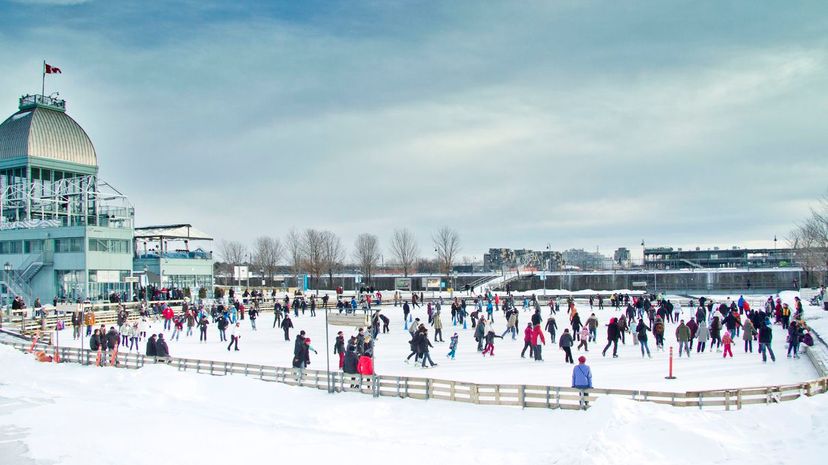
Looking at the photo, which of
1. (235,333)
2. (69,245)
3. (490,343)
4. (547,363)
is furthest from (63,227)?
(547,363)

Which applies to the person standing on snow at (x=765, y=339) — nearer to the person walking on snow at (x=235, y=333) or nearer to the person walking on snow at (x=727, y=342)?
the person walking on snow at (x=727, y=342)

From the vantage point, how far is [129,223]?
54844mm

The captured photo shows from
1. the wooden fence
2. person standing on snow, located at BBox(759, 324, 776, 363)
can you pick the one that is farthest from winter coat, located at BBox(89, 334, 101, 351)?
person standing on snow, located at BBox(759, 324, 776, 363)

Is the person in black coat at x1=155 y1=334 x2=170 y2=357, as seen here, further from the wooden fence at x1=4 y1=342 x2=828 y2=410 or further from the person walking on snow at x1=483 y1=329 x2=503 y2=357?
the person walking on snow at x1=483 y1=329 x2=503 y2=357

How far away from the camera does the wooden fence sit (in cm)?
1528

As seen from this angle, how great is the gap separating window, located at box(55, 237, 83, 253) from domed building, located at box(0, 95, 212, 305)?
0.23 feet

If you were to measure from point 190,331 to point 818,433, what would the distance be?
3010 cm

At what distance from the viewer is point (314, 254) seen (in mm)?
100312

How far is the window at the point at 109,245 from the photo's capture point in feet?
158

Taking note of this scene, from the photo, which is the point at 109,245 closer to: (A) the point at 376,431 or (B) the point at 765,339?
(A) the point at 376,431

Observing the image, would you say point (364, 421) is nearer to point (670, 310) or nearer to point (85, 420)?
point (85, 420)

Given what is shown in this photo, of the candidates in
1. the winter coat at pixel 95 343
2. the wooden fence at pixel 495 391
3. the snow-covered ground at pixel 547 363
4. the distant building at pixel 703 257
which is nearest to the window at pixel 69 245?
the snow-covered ground at pixel 547 363

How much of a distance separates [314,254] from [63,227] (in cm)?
5317

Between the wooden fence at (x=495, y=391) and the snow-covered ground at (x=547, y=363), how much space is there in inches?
105
